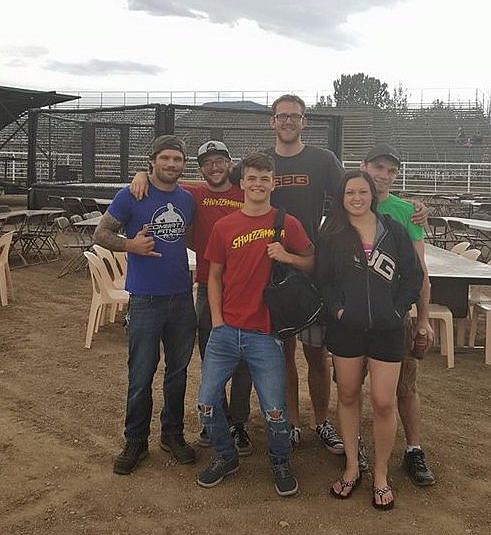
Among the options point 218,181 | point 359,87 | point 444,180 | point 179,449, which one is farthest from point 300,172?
point 359,87

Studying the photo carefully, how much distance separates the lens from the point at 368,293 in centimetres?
248

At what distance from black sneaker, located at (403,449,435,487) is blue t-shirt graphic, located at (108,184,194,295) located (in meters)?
1.34

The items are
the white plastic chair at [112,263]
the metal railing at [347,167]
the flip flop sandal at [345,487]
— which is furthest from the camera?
the metal railing at [347,167]

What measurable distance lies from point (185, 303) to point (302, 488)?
1001mm

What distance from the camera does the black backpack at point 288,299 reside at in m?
2.56

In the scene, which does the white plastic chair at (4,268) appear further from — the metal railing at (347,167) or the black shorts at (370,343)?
the metal railing at (347,167)

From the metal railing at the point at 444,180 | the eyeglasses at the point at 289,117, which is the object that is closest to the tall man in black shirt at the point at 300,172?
the eyeglasses at the point at 289,117

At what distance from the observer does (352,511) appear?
2.60 meters

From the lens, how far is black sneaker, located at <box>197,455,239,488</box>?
281cm

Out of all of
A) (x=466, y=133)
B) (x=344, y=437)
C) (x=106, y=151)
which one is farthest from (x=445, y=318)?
(x=466, y=133)

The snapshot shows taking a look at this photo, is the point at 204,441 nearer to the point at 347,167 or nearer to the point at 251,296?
the point at 251,296

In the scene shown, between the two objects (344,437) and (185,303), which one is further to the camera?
(185,303)

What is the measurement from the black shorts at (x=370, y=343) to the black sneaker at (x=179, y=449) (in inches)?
38.4

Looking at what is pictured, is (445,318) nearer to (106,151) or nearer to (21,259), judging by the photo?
(21,259)
